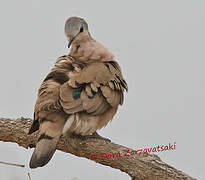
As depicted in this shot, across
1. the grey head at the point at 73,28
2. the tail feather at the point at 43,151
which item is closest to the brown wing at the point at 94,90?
the tail feather at the point at 43,151

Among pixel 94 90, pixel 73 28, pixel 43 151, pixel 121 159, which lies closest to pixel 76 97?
pixel 94 90

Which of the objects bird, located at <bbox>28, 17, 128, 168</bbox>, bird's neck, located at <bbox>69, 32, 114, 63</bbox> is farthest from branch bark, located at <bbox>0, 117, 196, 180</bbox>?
bird's neck, located at <bbox>69, 32, 114, 63</bbox>

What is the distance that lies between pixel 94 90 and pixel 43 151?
0.50 meters

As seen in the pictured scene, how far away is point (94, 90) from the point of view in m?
2.48

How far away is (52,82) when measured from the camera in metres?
2.54

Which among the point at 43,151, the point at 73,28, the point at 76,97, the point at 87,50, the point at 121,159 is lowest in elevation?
the point at 43,151

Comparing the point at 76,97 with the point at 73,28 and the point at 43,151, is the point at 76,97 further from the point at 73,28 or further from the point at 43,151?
the point at 73,28

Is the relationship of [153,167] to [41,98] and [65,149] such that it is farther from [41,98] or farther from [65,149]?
[41,98]

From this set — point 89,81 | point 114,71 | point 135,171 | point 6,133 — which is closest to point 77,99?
point 89,81

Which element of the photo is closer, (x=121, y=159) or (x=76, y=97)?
(x=76, y=97)

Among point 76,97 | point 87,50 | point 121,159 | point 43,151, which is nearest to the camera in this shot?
point 43,151

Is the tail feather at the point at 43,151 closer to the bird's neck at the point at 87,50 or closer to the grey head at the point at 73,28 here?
the bird's neck at the point at 87,50

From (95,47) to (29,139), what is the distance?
32.5 inches

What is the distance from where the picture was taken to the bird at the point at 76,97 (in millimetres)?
2330
